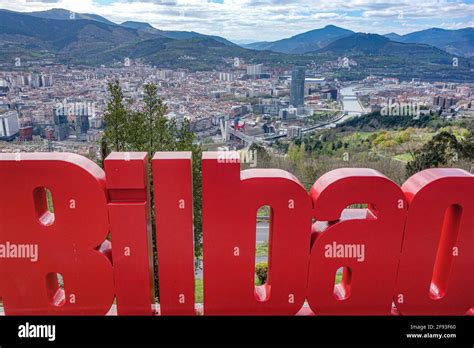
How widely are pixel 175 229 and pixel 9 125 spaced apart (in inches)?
221

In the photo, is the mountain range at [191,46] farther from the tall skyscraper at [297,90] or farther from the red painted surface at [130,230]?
the red painted surface at [130,230]

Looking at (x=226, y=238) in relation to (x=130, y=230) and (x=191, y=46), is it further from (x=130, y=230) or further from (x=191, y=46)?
(x=191, y=46)

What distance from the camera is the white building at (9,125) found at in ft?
24.3

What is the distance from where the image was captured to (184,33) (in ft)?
68.3

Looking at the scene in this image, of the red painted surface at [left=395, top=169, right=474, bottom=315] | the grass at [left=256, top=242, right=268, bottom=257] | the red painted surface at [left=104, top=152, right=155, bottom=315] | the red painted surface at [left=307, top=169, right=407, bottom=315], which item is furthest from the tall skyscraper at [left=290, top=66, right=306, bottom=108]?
the red painted surface at [left=104, top=152, right=155, bottom=315]

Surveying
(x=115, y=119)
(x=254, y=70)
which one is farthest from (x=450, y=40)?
(x=115, y=119)

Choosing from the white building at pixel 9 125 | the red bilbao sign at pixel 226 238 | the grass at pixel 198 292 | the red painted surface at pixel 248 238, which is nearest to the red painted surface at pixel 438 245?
the red bilbao sign at pixel 226 238

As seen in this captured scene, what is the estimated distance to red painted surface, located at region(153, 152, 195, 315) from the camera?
13.0 ft

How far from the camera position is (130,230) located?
13.3 feet

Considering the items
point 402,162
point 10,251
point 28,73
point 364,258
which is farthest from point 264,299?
point 402,162

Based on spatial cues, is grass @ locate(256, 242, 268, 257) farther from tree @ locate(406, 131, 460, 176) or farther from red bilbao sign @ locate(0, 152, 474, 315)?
red bilbao sign @ locate(0, 152, 474, 315)

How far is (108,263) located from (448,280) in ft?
12.8

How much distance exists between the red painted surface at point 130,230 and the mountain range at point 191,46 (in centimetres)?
1057
